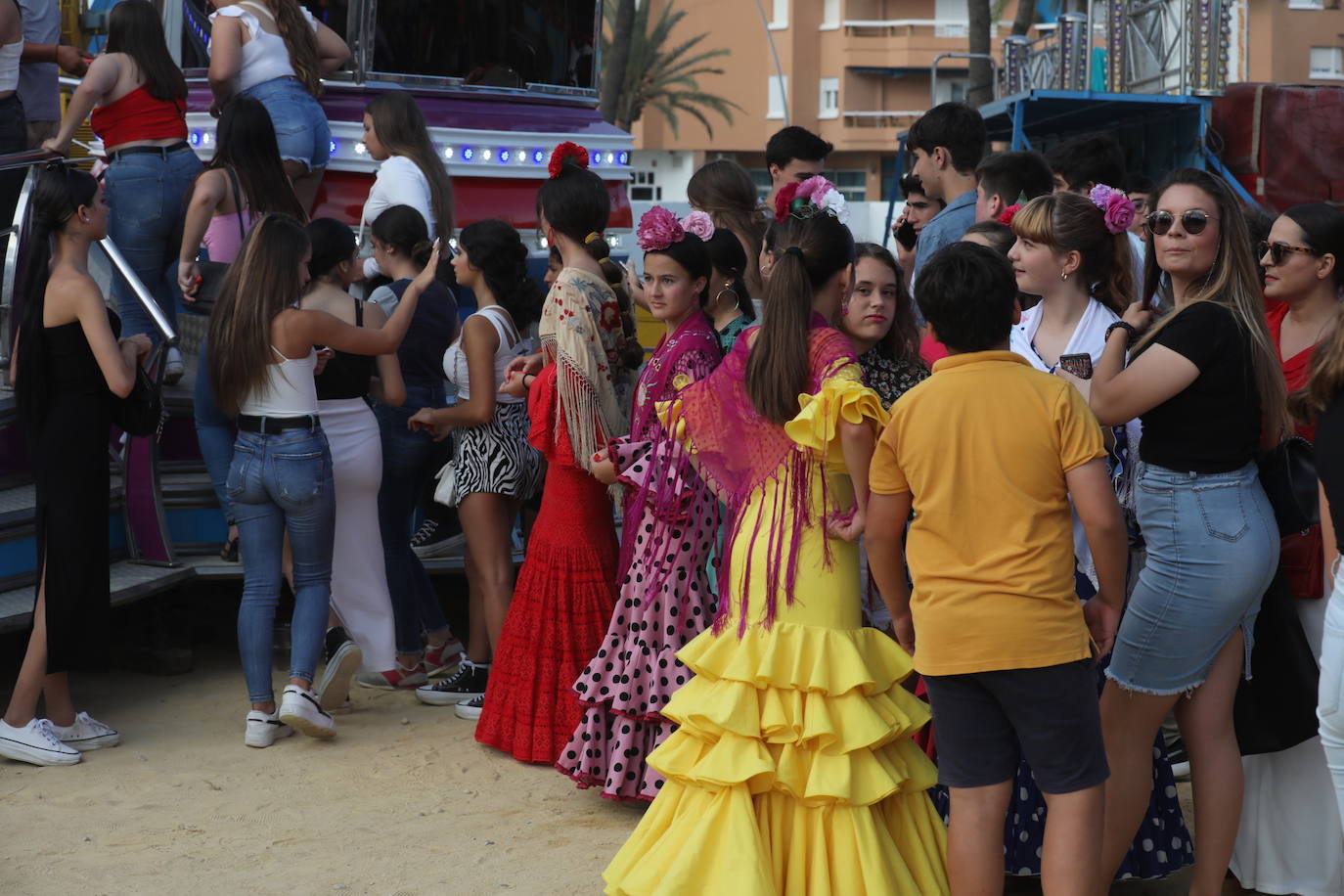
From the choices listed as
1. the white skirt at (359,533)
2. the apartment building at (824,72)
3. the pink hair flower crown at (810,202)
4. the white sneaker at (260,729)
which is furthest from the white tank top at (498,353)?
the apartment building at (824,72)

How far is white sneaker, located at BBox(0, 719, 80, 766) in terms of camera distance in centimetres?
511

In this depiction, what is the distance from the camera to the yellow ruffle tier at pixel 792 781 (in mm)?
3590

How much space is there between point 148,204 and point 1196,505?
477 centimetres

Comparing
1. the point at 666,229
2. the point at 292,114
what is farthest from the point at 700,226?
the point at 292,114

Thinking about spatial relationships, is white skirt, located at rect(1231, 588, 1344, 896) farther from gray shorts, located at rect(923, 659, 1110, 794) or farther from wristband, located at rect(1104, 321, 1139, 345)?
gray shorts, located at rect(923, 659, 1110, 794)

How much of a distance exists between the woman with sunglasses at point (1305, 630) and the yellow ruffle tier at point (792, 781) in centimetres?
98

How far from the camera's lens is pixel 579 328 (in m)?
4.93

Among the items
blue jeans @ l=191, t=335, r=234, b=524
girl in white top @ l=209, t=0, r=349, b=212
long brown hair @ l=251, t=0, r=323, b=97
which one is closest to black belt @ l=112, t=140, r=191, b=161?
girl in white top @ l=209, t=0, r=349, b=212

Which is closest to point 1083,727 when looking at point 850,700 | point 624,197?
point 850,700

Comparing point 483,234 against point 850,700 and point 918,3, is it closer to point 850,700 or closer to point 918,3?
point 850,700

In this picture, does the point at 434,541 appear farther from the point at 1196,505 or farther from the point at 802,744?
the point at 1196,505

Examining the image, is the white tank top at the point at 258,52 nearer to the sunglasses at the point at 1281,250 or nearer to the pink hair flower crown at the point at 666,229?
the pink hair flower crown at the point at 666,229

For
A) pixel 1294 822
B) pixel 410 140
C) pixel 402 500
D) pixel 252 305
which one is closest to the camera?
pixel 1294 822

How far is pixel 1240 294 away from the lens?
360cm
